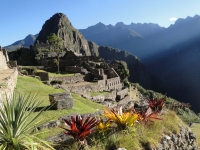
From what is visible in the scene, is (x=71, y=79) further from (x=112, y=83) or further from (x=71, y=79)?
(x=112, y=83)

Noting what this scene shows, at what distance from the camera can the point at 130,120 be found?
252 inches

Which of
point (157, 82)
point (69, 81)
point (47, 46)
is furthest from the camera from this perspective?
point (157, 82)

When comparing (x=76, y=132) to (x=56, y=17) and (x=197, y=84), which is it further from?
(x=56, y=17)

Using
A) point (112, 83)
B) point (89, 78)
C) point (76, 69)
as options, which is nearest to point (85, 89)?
point (89, 78)

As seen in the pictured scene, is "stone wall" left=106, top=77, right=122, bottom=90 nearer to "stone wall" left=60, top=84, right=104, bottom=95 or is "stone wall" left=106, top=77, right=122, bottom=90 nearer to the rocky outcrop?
"stone wall" left=60, top=84, right=104, bottom=95

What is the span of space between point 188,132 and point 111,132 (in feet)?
14.2

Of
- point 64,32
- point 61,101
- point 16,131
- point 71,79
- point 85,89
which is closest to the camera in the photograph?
point 16,131

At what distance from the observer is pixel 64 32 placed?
16088cm

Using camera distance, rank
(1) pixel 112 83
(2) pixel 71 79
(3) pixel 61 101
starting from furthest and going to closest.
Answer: (1) pixel 112 83
(2) pixel 71 79
(3) pixel 61 101

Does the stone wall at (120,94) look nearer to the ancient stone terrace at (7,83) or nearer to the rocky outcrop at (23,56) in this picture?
the ancient stone terrace at (7,83)

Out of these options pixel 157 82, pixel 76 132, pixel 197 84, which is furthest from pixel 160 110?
pixel 157 82

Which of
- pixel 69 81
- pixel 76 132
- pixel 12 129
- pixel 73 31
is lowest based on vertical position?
pixel 69 81

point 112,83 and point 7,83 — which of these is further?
point 112,83

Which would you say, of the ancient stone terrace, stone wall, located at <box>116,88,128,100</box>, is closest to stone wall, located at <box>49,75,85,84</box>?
stone wall, located at <box>116,88,128,100</box>
